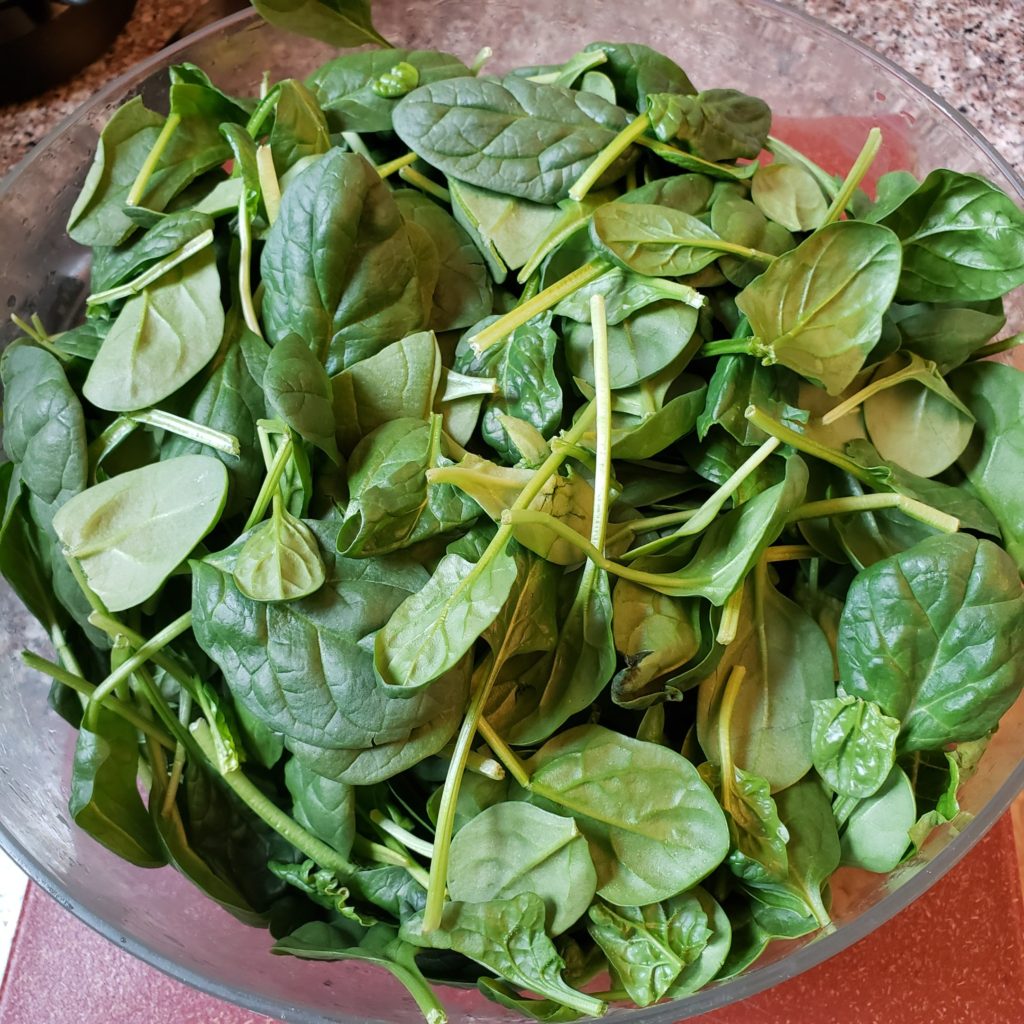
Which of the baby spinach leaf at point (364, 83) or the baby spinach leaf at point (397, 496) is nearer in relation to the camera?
the baby spinach leaf at point (397, 496)

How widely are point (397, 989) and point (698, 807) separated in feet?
0.72

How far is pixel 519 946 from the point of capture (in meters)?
0.47

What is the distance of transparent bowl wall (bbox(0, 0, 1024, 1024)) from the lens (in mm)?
522

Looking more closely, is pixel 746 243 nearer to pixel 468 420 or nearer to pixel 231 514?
pixel 468 420

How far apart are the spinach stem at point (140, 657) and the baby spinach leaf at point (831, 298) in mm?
358

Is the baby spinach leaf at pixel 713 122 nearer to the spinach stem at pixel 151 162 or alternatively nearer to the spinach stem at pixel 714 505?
the spinach stem at pixel 714 505

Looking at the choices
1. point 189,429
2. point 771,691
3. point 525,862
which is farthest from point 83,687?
point 771,691

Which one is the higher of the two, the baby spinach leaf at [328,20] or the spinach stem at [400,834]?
the baby spinach leaf at [328,20]

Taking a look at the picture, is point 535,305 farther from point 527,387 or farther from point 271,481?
point 271,481

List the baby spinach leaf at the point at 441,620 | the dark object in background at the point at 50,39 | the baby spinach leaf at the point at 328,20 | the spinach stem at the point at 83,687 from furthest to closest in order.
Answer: the dark object in background at the point at 50,39 < the baby spinach leaf at the point at 328,20 < the spinach stem at the point at 83,687 < the baby spinach leaf at the point at 441,620

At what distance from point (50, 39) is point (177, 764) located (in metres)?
0.73

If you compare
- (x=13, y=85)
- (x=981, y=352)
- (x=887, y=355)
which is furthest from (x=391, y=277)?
(x=13, y=85)

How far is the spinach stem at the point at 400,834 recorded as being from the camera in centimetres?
50

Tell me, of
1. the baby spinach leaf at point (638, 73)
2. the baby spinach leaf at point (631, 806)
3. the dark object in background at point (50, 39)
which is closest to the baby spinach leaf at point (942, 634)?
the baby spinach leaf at point (631, 806)
